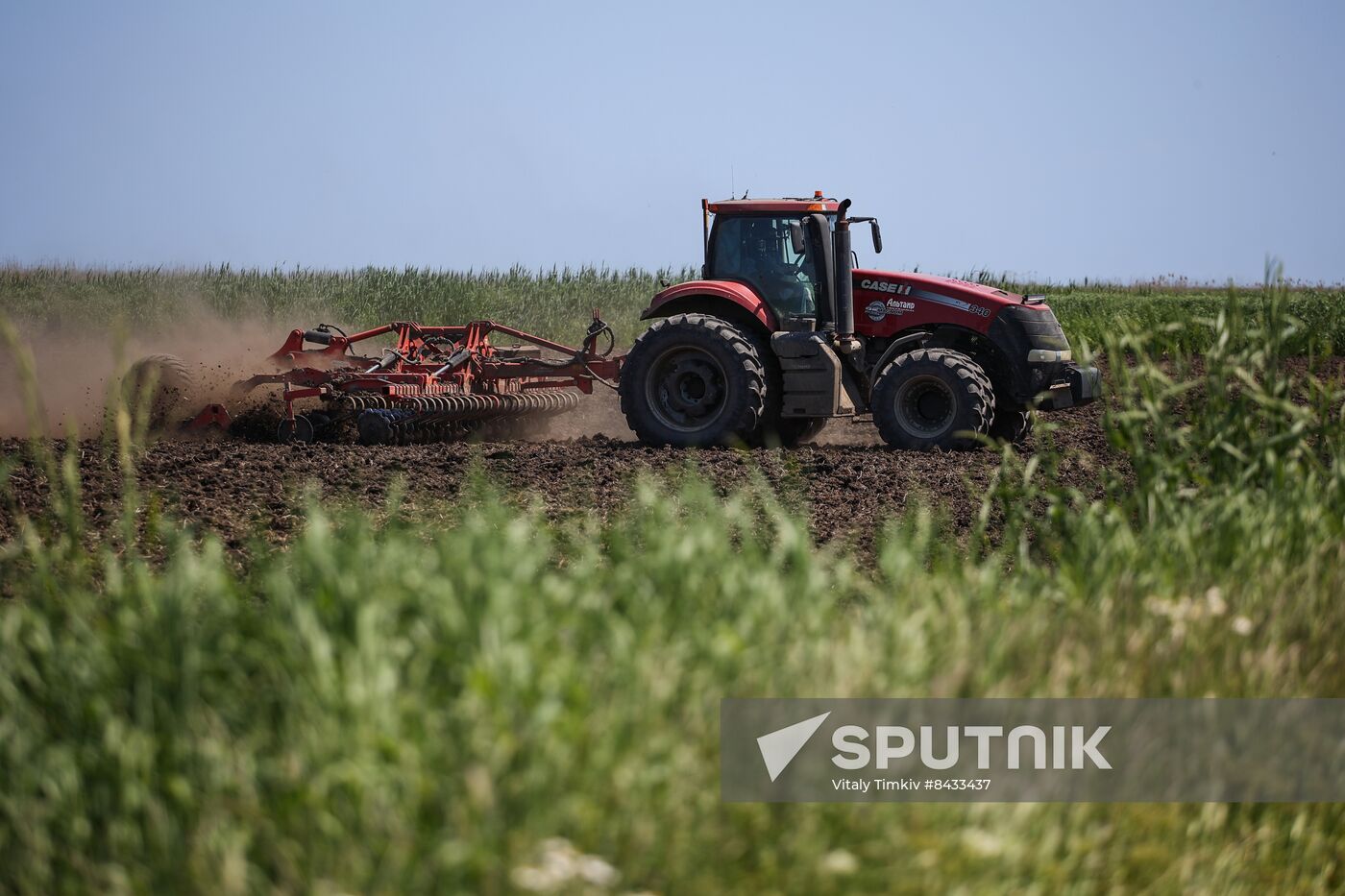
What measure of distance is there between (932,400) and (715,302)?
211 centimetres

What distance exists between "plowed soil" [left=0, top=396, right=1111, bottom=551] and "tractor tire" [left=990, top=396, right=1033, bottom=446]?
14cm

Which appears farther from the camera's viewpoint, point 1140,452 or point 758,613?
point 1140,452

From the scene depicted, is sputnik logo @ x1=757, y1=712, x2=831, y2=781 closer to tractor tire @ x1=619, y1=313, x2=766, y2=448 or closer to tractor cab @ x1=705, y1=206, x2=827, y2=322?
tractor tire @ x1=619, y1=313, x2=766, y2=448

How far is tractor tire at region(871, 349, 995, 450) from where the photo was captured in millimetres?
10602

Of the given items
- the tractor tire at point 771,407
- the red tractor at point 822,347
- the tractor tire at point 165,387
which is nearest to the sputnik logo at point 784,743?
the red tractor at point 822,347

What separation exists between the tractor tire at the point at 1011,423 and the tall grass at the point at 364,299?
12729 millimetres

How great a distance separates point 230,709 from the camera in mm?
2580

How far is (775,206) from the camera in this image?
37.3 feet

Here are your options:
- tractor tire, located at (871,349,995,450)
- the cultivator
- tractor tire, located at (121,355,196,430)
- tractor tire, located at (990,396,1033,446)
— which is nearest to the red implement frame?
the cultivator

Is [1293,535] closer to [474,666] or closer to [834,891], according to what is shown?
[834,891]

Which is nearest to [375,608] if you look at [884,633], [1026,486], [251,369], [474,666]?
[474,666]

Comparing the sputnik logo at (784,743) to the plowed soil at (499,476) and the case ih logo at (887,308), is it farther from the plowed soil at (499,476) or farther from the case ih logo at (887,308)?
the case ih logo at (887,308)

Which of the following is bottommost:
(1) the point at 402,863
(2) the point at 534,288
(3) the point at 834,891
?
(3) the point at 834,891

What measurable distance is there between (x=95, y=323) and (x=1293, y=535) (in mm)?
23752
